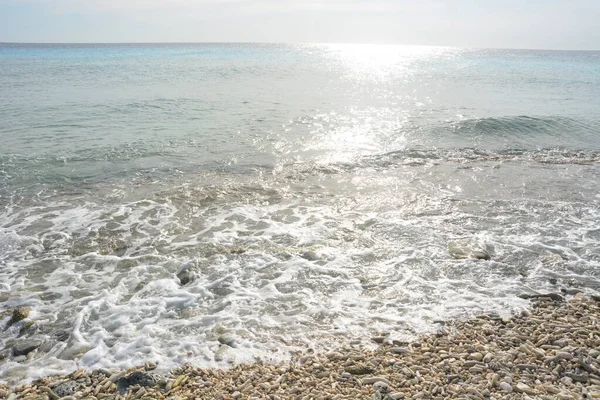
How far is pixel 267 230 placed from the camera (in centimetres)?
981

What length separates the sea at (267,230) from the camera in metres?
6.30

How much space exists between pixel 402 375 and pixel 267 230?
17.6 feet

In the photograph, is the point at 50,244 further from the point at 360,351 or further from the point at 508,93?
the point at 508,93

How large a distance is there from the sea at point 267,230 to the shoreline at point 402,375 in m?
0.33

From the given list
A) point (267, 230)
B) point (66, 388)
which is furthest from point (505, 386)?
point (267, 230)

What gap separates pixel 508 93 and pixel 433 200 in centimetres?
2746

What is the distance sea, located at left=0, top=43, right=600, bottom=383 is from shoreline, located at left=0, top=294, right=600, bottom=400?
33 centimetres

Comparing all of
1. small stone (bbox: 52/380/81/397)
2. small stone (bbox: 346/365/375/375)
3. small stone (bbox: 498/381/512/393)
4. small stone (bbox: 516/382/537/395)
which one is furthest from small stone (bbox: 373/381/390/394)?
small stone (bbox: 52/380/81/397)

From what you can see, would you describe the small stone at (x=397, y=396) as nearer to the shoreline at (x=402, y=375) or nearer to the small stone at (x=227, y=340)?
the shoreline at (x=402, y=375)

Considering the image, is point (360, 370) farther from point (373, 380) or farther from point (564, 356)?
point (564, 356)

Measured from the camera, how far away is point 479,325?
6246 mm

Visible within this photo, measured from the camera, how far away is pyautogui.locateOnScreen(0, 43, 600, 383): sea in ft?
20.7

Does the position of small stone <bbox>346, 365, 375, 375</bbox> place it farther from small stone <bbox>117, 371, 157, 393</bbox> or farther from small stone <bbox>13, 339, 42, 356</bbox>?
small stone <bbox>13, 339, 42, 356</bbox>

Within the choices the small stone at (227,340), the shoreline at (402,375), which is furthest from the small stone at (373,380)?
the small stone at (227,340)
